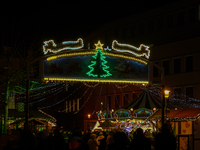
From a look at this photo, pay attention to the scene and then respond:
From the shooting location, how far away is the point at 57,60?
17891 millimetres

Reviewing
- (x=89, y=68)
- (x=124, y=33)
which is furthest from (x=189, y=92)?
(x=89, y=68)

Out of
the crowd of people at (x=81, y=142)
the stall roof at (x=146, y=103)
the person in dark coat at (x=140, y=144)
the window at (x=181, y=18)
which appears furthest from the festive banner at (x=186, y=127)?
the person in dark coat at (x=140, y=144)

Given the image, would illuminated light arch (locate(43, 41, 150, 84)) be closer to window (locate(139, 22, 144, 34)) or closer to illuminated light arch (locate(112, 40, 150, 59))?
illuminated light arch (locate(112, 40, 150, 59))

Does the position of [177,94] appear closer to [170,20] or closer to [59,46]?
[170,20]

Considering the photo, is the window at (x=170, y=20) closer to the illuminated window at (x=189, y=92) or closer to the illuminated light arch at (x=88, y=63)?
the illuminated window at (x=189, y=92)

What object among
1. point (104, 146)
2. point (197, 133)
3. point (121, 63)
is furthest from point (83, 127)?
point (104, 146)

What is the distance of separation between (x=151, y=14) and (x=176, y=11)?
345 cm

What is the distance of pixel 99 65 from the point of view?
1831 cm

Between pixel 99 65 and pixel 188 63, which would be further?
pixel 188 63

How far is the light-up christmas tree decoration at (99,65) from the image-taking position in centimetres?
1825

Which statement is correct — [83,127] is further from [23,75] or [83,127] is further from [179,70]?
[23,75]

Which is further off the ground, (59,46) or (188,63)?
(188,63)

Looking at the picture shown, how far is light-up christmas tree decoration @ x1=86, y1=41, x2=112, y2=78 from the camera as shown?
59.9 feet

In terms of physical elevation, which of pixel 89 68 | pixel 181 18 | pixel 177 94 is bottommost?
pixel 177 94
